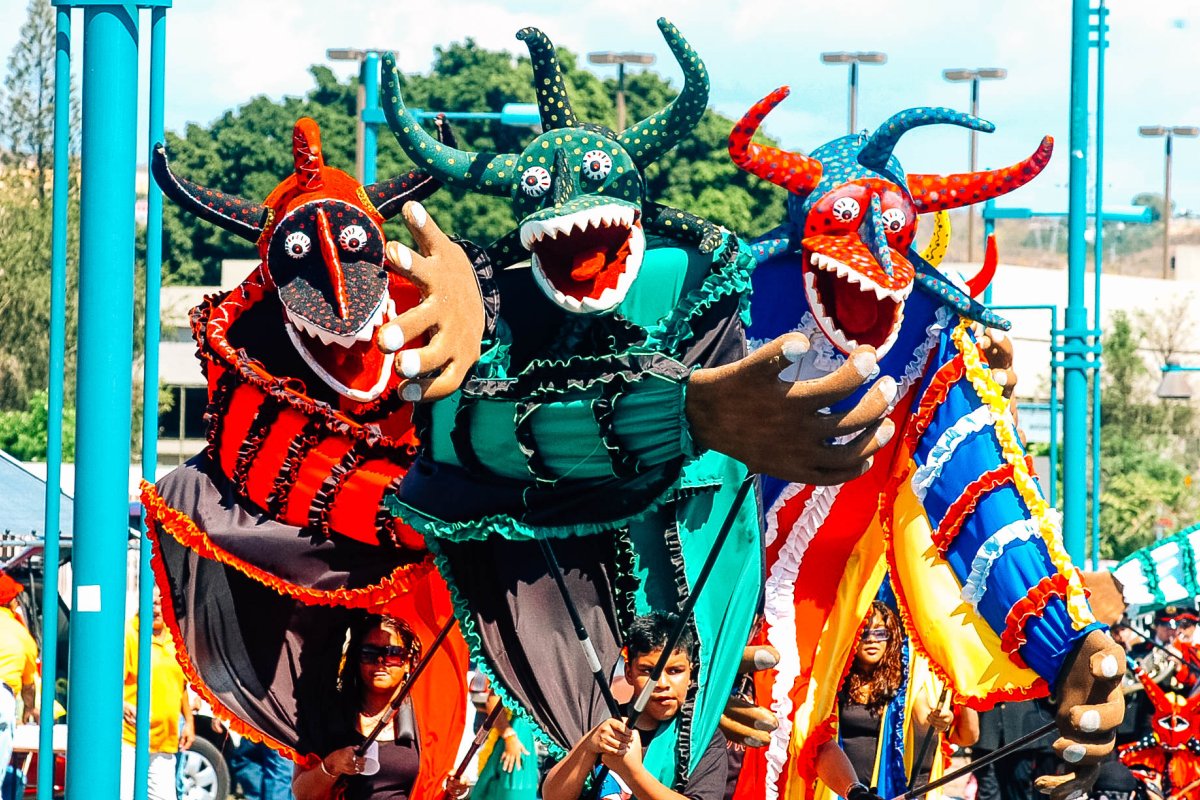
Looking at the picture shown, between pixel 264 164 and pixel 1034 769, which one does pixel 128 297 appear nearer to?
pixel 1034 769

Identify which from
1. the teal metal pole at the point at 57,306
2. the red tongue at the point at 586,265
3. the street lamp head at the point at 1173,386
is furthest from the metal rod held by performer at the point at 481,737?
the street lamp head at the point at 1173,386

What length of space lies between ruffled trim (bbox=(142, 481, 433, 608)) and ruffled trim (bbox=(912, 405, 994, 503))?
162 cm

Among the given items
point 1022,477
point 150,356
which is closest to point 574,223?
point 150,356

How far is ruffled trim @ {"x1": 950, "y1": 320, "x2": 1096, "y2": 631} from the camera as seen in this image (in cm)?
637

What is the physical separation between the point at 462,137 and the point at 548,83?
25.0 m

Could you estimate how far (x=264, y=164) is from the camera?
32562 mm

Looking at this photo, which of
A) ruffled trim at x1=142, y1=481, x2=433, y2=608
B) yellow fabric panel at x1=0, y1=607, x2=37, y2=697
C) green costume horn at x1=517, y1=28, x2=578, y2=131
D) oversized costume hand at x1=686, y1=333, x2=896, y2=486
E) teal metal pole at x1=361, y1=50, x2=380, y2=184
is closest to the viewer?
oversized costume hand at x1=686, y1=333, x2=896, y2=486

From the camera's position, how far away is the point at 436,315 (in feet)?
15.6

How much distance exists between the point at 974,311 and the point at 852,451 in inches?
81.8

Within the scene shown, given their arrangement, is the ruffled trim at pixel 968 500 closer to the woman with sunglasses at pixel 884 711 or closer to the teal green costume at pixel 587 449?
the woman with sunglasses at pixel 884 711

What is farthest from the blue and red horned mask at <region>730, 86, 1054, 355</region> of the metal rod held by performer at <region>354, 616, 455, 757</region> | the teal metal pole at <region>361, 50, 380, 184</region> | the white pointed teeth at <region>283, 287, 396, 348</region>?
the teal metal pole at <region>361, 50, 380, 184</region>

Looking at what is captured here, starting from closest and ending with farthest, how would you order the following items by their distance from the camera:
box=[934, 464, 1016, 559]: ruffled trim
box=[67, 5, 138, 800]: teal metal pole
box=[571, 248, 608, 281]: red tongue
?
box=[67, 5, 138, 800]: teal metal pole < box=[571, 248, 608, 281]: red tongue < box=[934, 464, 1016, 559]: ruffled trim

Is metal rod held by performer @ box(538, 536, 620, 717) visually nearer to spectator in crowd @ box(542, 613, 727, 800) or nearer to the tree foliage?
spectator in crowd @ box(542, 613, 727, 800)

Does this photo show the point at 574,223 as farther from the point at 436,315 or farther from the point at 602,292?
the point at 436,315
